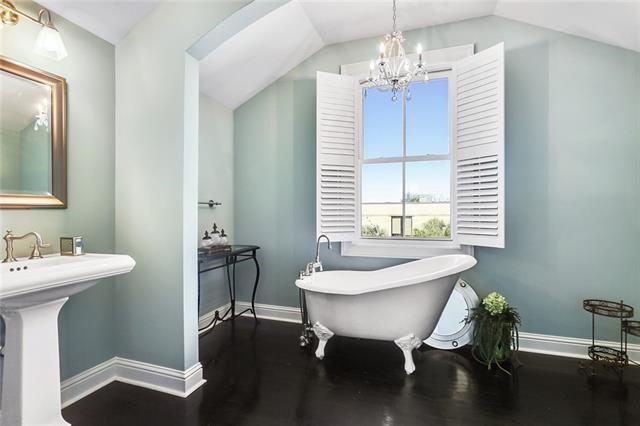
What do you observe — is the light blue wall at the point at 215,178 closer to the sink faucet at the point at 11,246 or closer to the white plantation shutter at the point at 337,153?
the white plantation shutter at the point at 337,153

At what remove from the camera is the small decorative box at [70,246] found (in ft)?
5.54

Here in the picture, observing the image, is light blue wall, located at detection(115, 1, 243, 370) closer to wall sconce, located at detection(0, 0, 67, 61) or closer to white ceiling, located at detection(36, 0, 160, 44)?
white ceiling, located at detection(36, 0, 160, 44)

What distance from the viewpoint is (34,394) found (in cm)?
138

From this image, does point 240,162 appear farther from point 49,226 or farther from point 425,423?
point 425,423

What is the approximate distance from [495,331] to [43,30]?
3.25m

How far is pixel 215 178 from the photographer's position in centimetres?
307

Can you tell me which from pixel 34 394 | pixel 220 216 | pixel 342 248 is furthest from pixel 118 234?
pixel 342 248

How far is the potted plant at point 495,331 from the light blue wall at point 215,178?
2.39 metres

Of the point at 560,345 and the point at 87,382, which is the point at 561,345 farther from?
the point at 87,382

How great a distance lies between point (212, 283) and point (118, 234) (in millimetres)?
1207

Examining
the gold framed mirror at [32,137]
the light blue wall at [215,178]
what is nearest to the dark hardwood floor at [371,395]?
the light blue wall at [215,178]

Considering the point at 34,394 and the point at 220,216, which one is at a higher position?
the point at 220,216

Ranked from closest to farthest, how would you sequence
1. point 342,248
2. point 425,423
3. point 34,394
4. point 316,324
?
point 34,394 → point 425,423 → point 316,324 → point 342,248

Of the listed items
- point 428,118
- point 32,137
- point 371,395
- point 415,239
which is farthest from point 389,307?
point 32,137
